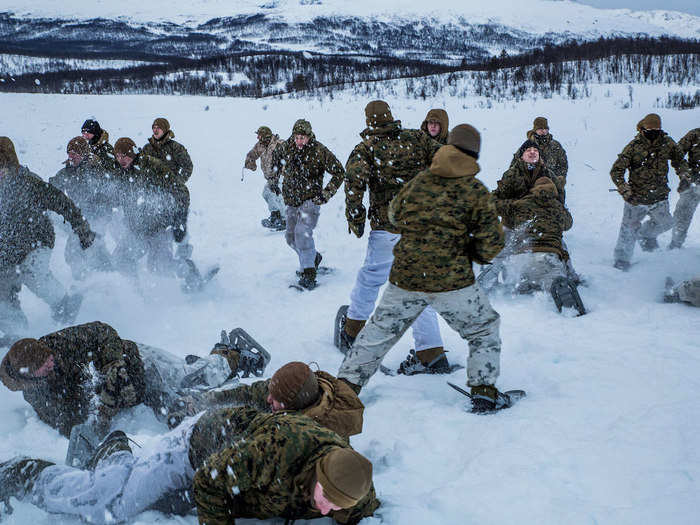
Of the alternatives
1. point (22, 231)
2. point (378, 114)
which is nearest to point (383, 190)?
point (378, 114)

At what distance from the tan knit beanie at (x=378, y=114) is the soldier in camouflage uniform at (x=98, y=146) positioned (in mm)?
3395

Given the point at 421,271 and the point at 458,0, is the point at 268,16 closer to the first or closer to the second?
the point at 458,0

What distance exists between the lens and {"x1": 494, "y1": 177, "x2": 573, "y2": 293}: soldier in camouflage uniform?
5.01 metres

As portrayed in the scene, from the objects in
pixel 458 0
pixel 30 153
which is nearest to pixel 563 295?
pixel 30 153

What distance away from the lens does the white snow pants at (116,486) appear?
8.11 ft

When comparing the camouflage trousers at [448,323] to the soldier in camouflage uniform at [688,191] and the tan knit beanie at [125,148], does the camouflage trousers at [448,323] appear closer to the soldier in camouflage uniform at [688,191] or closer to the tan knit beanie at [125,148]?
the tan knit beanie at [125,148]

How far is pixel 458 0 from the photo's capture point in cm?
9550

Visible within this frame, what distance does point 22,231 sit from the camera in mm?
4363

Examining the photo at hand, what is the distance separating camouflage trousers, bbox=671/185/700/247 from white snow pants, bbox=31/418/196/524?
6142 millimetres

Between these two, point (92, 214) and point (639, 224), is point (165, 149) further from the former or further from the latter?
point (639, 224)

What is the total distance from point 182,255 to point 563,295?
13.9 ft

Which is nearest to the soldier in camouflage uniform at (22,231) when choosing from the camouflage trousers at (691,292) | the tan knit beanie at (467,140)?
the tan knit beanie at (467,140)

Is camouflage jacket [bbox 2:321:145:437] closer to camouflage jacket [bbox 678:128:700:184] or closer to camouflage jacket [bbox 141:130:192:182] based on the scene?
camouflage jacket [bbox 141:130:192:182]

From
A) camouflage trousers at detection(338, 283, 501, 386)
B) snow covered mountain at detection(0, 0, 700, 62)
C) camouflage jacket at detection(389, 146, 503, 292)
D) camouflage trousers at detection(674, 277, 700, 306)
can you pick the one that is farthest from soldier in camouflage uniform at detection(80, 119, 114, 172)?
snow covered mountain at detection(0, 0, 700, 62)
